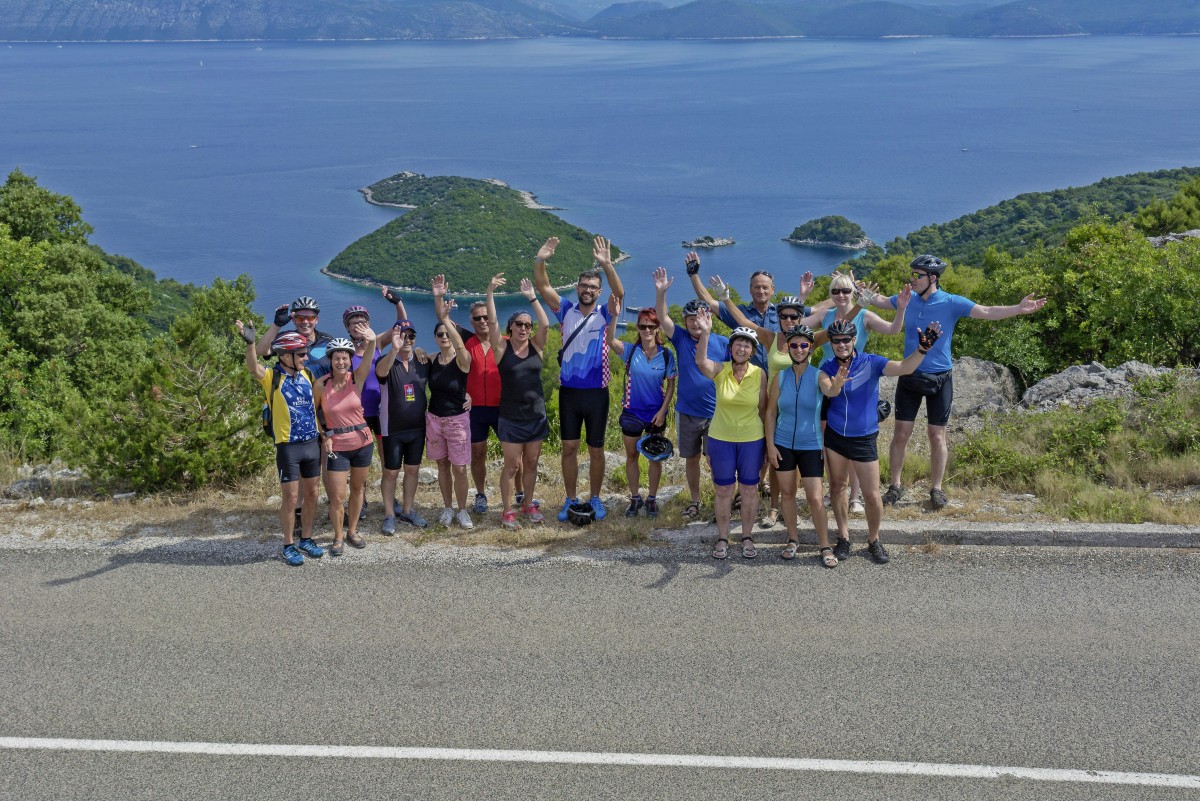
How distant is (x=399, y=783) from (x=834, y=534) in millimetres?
4354

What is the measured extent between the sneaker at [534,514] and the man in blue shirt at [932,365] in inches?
122

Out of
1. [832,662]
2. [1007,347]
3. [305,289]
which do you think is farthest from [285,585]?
[305,289]

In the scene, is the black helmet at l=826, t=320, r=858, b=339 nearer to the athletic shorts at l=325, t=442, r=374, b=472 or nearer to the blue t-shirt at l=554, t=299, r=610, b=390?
the blue t-shirt at l=554, t=299, r=610, b=390

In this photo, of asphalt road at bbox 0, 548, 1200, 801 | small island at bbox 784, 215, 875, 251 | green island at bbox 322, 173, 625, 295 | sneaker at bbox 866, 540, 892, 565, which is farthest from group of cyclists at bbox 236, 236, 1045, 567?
small island at bbox 784, 215, 875, 251

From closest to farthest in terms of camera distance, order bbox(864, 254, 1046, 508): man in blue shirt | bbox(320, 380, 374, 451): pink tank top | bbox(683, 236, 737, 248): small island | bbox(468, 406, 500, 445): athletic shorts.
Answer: bbox(320, 380, 374, 451): pink tank top
bbox(864, 254, 1046, 508): man in blue shirt
bbox(468, 406, 500, 445): athletic shorts
bbox(683, 236, 737, 248): small island

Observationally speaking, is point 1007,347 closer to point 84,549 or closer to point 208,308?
point 84,549

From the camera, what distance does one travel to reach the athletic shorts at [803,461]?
799 cm

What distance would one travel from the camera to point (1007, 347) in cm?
1455

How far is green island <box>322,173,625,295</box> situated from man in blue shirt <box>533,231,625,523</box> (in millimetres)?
101844

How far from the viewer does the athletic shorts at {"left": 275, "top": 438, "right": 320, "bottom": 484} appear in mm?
8062

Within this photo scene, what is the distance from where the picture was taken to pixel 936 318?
349 inches

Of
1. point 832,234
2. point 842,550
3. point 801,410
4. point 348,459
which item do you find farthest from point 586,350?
point 832,234

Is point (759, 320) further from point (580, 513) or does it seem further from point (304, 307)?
point (304, 307)

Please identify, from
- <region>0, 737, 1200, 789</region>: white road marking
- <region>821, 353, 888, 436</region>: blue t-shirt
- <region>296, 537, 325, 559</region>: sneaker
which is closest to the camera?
<region>0, 737, 1200, 789</region>: white road marking
